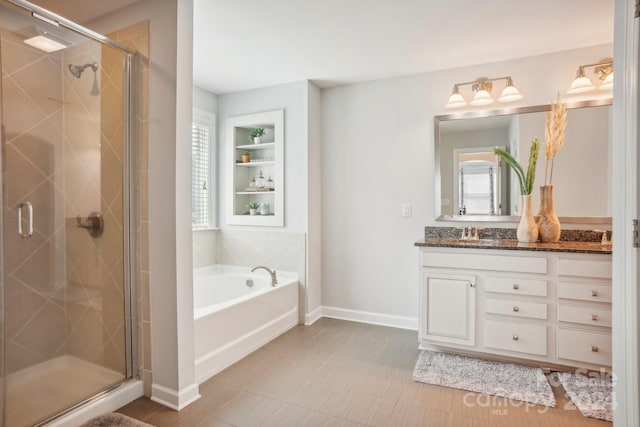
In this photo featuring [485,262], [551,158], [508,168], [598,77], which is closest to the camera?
[485,262]

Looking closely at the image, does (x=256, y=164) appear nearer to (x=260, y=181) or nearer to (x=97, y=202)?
(x=260, y=181)

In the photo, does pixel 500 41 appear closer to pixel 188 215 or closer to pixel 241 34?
pixel 241 34

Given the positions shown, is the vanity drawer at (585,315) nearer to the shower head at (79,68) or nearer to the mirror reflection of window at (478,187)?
the mirror reflection of window at (478,187)

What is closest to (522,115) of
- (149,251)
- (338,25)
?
(338,25)

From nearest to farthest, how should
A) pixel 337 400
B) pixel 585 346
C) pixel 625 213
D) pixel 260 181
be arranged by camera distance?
pixel 625 213 → pixel 337 400 → pixel 585 346 → pixel 260 181

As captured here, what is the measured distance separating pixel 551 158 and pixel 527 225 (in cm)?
58

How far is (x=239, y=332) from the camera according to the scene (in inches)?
102

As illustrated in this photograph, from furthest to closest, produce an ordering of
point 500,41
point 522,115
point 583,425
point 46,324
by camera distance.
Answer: point 522,115 < point 500,41 < point 46,324 < point 583,425

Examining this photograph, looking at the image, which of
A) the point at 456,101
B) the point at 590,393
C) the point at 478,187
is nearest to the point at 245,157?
the point at 456,101

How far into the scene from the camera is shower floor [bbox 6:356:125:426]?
5.59 ft

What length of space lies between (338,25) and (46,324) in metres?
2.67

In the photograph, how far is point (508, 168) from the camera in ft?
9.52

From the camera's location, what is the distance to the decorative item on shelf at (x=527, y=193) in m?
2.64

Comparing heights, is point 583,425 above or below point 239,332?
below
